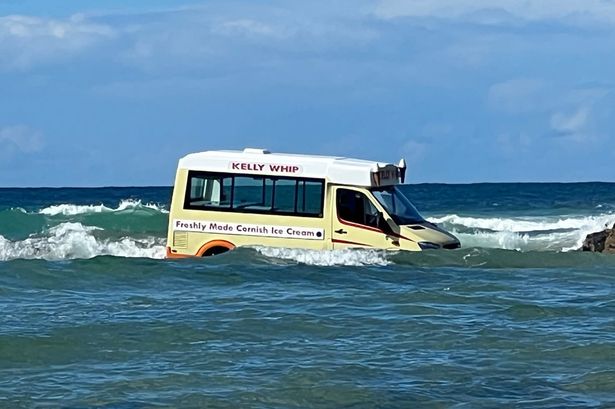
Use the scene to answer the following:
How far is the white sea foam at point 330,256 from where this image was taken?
64.5 ft

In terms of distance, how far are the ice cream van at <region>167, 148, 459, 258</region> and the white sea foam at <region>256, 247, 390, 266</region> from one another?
0.12 m

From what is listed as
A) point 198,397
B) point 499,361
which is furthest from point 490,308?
point 198,397

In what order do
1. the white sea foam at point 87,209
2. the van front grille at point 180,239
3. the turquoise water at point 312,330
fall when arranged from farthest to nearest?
the white sea foam at point 87,209 → the van front grille at point 180,239 → the turquoise water at point 312,330

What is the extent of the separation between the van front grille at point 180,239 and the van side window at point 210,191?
1.63ft

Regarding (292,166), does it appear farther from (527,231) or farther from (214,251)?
(527,231)

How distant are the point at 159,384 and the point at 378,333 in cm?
321

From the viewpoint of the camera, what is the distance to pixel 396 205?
67.7 ft

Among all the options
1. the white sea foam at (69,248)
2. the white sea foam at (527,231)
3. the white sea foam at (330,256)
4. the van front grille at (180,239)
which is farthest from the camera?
the white sea foam at (527,231)

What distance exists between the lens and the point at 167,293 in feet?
54.2

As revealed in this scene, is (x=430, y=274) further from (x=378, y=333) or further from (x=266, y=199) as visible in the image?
Result: (x=378, y=333)

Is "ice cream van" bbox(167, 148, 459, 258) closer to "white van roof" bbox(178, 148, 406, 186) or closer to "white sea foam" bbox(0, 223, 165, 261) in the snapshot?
"white van roof" bbox(178, 148, 406, 186)

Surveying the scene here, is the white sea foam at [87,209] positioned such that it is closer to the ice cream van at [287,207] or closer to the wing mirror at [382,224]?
the ice cream van at [287,207]

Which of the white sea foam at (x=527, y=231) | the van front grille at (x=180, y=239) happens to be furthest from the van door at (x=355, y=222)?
the white sea foam at (x=527, y=231)

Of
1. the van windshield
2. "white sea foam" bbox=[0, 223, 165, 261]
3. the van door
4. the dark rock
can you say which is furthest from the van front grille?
the dark rock
